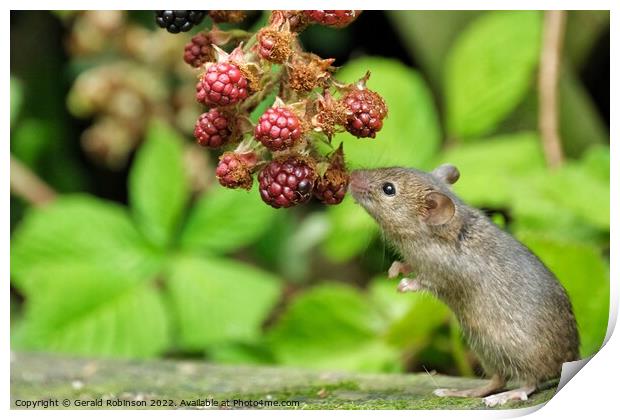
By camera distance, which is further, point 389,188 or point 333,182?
point 389,188

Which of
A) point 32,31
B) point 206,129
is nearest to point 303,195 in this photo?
point 206,129

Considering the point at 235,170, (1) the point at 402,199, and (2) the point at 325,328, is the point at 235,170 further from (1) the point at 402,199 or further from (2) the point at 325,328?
(2) the point at 325,328

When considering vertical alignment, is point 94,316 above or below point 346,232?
below

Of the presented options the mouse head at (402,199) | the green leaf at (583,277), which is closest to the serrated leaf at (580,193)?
the green leaf at (583,277)

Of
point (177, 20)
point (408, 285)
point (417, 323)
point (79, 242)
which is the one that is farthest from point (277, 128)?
point (79, 242)

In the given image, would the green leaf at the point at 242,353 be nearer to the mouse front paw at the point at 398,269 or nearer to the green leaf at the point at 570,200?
the green leaf at the point at 570,200

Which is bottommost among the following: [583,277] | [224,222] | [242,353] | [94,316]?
[242,353]

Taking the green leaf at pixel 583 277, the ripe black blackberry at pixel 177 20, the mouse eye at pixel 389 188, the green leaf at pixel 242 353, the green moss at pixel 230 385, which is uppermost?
the ripe black blackberry at pixel 177 20
